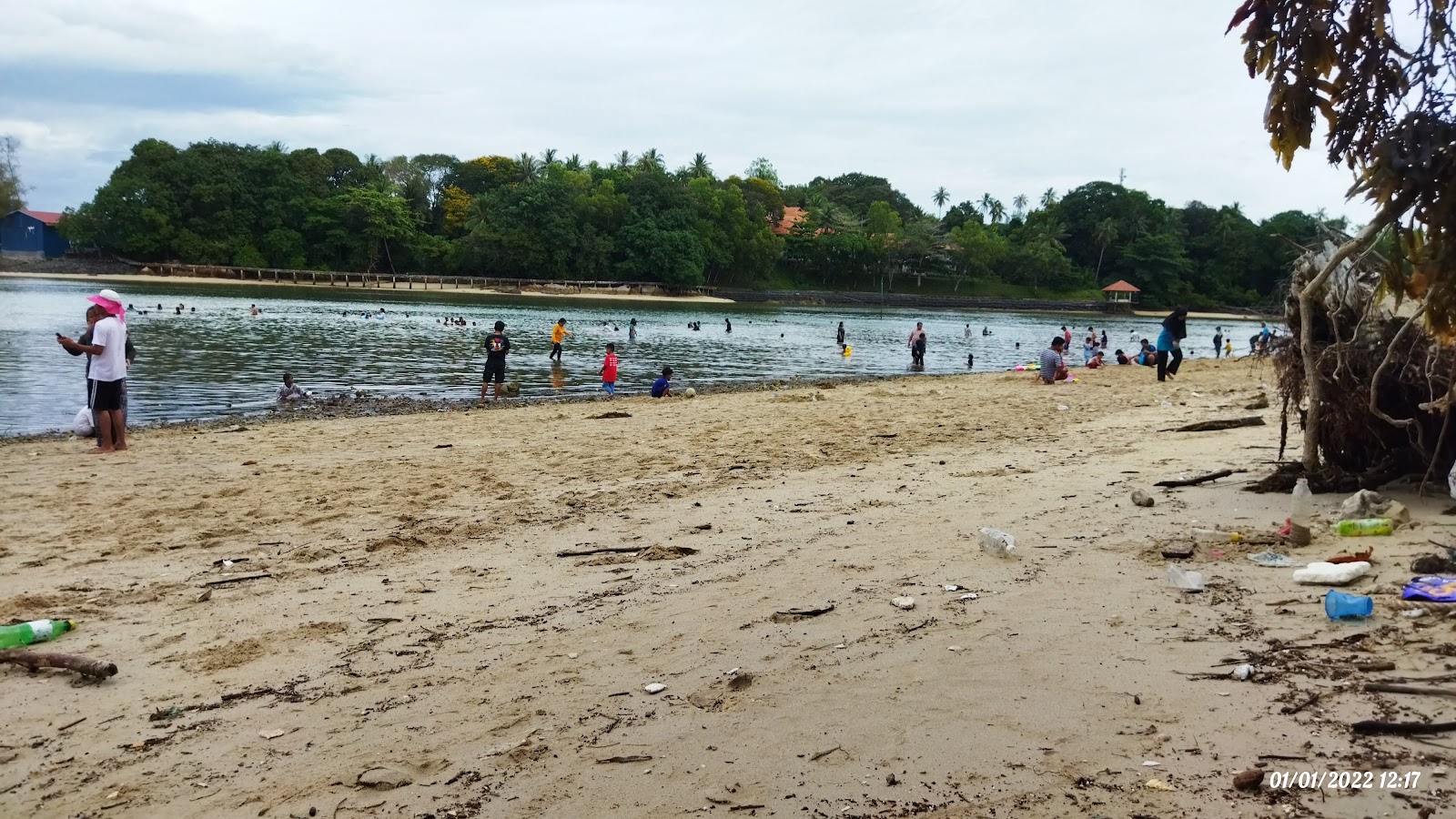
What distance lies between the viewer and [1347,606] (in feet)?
14.0

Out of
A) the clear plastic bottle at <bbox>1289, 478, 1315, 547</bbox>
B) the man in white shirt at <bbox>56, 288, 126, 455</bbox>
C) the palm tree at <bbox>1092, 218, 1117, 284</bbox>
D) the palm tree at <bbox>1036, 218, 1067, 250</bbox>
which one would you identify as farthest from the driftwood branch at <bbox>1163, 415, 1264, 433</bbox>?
the palm tree at <bbox>1092, 218, 1117, 284</bbox>

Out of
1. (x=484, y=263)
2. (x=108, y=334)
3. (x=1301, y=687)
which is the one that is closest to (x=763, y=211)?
(x=484, y=263)

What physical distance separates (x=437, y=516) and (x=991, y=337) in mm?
49609

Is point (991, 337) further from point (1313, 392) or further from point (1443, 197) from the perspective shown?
point (1443, 197)

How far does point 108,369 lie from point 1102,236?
11289cm

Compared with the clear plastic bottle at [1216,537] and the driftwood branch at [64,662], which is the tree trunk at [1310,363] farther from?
the driftwood branch at [64,662]

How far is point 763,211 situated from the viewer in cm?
10200

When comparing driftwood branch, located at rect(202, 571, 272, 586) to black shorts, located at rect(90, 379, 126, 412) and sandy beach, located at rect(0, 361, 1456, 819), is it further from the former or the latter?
black shorts, located at rect(90, 379, 126, 412)

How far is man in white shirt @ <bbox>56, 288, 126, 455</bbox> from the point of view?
10.2m

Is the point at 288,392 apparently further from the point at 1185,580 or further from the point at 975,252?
the point at 975,252

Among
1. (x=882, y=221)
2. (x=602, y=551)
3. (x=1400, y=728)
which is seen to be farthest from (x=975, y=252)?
(x=1400, y=728)

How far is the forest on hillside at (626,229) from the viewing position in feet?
268

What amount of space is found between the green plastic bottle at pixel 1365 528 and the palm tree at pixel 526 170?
10005 cm

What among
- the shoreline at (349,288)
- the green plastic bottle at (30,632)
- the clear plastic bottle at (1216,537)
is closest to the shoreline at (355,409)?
the green plastic bottle at (30,632)
